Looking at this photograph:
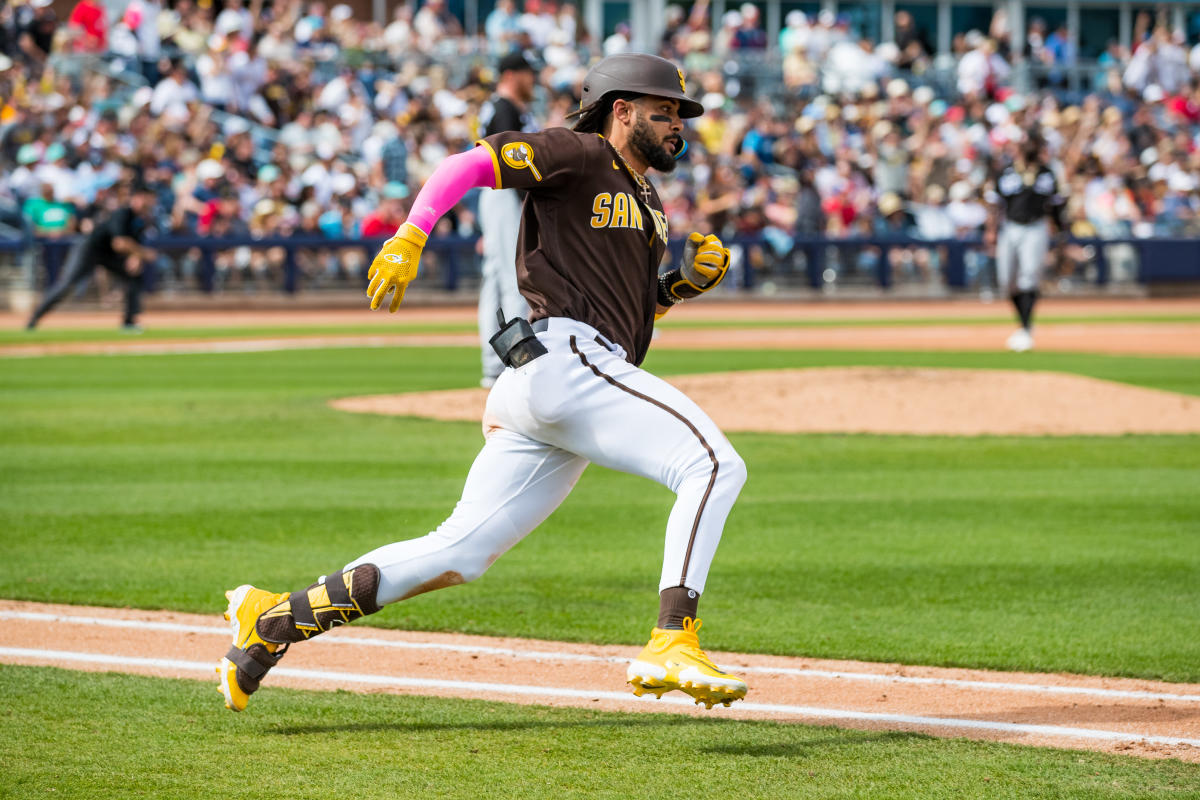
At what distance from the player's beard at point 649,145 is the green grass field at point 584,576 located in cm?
166

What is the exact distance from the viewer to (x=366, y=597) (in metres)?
4.34

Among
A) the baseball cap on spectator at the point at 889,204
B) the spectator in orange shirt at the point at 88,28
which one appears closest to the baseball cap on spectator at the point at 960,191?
the baseball cap on spectator at the point at 889,204

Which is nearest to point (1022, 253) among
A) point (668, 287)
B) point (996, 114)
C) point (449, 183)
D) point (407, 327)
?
point (407, 327)

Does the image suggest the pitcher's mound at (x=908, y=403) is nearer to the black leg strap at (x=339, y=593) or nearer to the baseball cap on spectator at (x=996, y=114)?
the black leg strap at (x=339, y=593)

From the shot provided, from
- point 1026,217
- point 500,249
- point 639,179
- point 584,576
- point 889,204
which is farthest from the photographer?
point 889,204

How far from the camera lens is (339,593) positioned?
4363 mm

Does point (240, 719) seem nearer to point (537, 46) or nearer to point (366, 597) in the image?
point (366, 597)

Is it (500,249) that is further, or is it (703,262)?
(500,249)

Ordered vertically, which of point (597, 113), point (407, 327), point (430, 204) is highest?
point (597, 113)

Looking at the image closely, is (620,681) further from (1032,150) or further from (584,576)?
(1032,150)

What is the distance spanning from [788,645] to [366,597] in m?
1.93

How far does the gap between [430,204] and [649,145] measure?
72cm

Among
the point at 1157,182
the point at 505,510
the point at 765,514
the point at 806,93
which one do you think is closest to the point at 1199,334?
the point at 1157,182

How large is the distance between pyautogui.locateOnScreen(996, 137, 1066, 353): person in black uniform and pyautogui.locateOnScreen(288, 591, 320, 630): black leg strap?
572 inches
